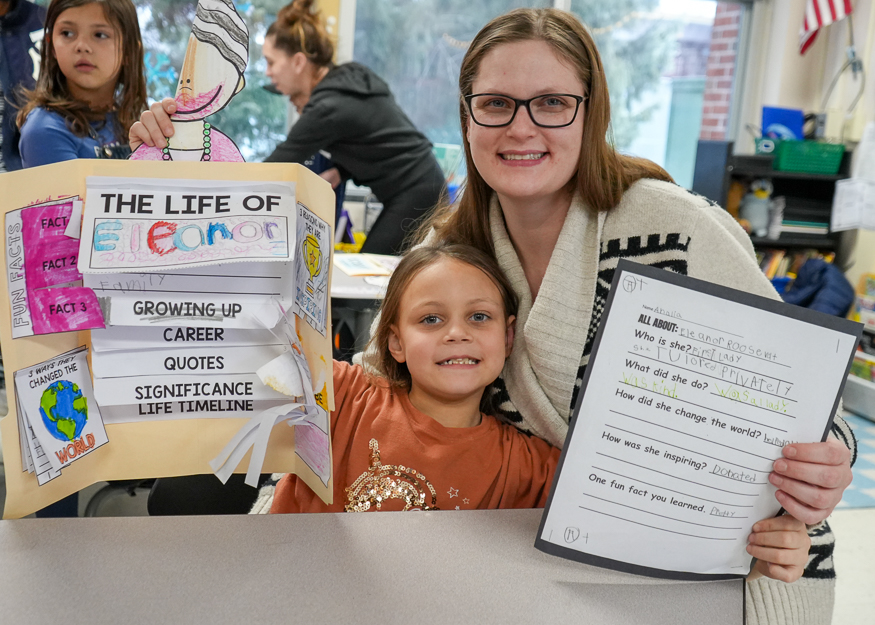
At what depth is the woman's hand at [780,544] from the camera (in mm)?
701

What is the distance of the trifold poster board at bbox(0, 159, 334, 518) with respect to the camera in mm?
687

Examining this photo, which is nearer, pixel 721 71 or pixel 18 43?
pixel 18 43

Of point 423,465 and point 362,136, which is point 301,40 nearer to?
point 362,136

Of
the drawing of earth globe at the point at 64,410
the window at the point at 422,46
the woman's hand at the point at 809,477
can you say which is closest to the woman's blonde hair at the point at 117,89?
the drawing of earth globe at the point at 64,410

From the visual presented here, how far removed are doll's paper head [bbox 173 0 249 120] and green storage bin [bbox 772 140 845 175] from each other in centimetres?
420

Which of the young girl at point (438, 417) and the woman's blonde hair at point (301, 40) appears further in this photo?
the woman's blonde hair at point (301, 40)

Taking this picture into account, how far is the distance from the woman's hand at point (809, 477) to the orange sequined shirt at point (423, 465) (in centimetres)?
40

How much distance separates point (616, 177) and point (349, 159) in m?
1.75

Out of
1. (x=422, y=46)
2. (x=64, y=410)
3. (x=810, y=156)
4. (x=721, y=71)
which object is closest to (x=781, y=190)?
(x=810, y=156)

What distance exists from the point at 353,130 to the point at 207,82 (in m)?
1.97

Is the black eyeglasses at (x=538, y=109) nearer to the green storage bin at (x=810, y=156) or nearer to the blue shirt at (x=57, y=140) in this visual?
the blue shirt at (x=57, y=140)

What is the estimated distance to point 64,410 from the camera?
2.35ft

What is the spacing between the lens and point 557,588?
658 millimetres

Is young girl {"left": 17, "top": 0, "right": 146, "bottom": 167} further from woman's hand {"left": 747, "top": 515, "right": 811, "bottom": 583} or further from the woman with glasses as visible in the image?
woman's hand {"left": 747, "top": 515, "right": 811, "bottom": 583}
